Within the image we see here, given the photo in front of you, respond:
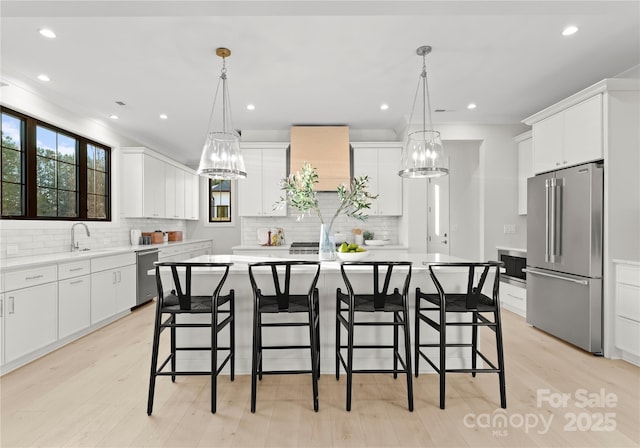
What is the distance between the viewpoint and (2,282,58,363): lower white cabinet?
9.76ft

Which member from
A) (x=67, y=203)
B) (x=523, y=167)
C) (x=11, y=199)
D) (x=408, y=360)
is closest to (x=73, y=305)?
(x=11, y=199)

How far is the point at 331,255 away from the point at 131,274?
325cm

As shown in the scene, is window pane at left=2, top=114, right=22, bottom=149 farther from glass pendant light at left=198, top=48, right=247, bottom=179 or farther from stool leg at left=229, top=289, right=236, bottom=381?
stool leg at left=229, top=289, right=236, bottom=381

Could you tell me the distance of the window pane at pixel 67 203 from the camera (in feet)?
14.7

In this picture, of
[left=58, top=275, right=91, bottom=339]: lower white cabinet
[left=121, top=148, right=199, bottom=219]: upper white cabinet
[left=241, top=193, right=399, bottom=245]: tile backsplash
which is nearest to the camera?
[left=58, top=275, right=91, bottom=339]: lower white cabinet

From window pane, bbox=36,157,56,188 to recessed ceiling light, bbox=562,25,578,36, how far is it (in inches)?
218

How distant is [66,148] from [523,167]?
6.35m

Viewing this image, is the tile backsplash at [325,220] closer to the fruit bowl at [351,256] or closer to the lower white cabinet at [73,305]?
the lower white cabinet at [73,305]

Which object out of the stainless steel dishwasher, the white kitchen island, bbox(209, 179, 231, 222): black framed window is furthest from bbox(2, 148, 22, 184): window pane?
bbox(209, 179, 231, 222): black framed window

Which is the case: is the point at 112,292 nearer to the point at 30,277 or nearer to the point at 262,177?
the point at 30,277

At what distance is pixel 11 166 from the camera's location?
376 centimetres

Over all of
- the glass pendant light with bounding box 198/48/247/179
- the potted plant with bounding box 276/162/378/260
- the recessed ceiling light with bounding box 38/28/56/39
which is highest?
the recessed ceiling light with bounding box 38/28/56/39

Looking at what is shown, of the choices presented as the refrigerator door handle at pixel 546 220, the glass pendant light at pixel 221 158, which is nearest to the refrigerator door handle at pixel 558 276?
the refrigerator door handle at pixel 546 220

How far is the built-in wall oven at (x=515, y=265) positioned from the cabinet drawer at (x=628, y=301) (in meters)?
1.28
